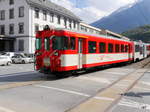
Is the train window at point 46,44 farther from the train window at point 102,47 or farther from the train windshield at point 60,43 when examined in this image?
the train window at point 102,47

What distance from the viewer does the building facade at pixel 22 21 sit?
3625 cm

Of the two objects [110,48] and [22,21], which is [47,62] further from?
[22,21]

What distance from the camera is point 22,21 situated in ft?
121

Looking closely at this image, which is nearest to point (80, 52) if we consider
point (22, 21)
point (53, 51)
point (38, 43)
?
point (53, 51)

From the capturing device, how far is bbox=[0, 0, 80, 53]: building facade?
3625 centimetres

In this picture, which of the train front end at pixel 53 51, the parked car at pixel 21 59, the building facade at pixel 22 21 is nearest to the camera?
the train front end at pixel 53 51

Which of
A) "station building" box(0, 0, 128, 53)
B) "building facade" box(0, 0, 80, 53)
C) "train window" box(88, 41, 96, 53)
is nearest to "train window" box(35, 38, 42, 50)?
"train window" box(88, 41, 96, 53)

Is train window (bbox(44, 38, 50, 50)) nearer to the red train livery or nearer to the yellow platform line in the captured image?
the red train livery

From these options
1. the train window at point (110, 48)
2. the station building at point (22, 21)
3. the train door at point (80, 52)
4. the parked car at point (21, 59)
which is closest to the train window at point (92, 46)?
the train door at point (80, 52)

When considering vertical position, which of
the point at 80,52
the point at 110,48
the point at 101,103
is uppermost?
the point at 110,48

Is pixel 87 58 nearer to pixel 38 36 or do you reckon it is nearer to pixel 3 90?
pixel 38 36

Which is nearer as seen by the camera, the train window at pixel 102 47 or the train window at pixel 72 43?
the train window at pixel 72 43

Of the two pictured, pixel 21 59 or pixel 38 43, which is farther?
pixel 21 59

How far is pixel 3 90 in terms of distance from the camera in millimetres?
8109
